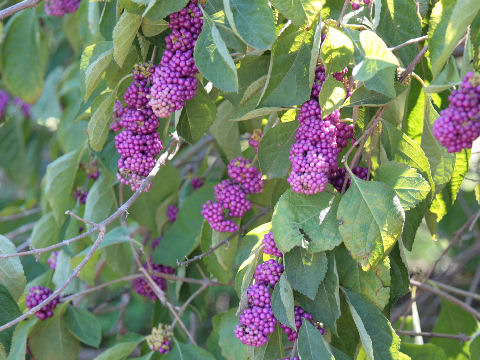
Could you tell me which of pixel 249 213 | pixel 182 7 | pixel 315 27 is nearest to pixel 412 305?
pixel 249 213

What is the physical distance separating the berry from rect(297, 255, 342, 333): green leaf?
68 mm

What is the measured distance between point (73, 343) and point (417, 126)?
121cm

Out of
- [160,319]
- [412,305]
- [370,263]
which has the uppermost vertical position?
[370,263]

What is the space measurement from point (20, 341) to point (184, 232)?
1.86 ft

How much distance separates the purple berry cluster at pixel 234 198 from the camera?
1598 millimetres

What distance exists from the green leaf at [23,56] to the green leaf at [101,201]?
87 centimetres

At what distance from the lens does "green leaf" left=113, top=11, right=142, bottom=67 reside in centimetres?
125

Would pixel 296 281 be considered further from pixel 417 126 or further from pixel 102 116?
pixel 102 116

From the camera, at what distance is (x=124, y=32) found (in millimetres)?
1263

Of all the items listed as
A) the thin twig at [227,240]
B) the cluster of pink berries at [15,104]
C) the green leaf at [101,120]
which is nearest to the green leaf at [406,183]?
the thin twig at [227,240]

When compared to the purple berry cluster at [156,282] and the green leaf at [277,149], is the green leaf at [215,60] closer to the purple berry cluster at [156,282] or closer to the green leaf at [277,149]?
the green leaf at [277,149]

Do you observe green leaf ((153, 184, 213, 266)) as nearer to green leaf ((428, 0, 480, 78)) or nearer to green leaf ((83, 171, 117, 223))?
green leaf ((83, 171, 117, 223))

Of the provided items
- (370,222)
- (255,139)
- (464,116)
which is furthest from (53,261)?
(464,116)

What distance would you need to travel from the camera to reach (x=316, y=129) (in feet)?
3.80
